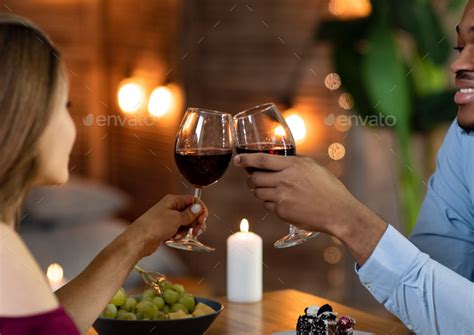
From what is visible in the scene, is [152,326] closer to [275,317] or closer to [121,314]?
[121,314]

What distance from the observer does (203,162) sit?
143cm

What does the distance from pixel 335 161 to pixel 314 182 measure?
7.52 feet

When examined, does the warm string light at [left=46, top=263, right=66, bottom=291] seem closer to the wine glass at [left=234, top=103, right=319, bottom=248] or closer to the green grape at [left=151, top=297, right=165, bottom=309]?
the green grape at [left=151, top=297, right=165, bottom=309]

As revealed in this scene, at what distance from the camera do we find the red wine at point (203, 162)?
1420 mm

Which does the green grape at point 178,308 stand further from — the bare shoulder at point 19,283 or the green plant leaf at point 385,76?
the green plant leaf at point 385,76

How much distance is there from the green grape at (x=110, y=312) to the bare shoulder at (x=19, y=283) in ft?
1.42

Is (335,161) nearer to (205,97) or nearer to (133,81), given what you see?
(205,97)

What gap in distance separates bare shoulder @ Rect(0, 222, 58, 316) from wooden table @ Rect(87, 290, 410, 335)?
54 cm

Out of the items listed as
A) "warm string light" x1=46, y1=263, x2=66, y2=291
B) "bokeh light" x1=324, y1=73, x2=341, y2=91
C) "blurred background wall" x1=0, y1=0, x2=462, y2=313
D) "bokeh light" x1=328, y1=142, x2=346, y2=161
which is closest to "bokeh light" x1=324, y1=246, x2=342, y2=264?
"blurred background wall" x1=0, y1=0, x2=462, y2=313

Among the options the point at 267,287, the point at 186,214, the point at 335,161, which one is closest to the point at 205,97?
the point at 335,161

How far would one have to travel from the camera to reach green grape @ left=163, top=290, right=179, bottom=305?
1484mm

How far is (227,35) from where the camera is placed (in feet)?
12.2

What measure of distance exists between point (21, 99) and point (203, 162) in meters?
0.43

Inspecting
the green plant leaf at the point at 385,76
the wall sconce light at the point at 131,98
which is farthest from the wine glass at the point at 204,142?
the wall sconce light at the point at 131,98
